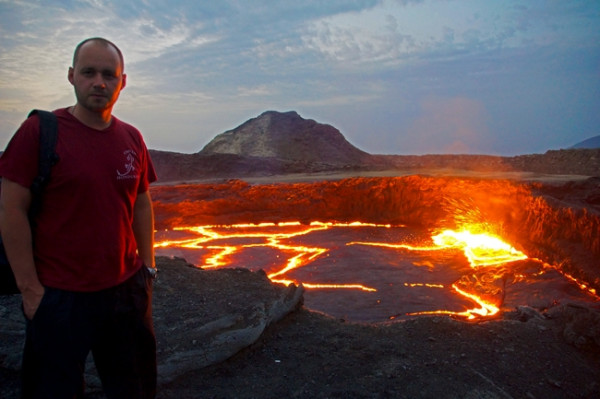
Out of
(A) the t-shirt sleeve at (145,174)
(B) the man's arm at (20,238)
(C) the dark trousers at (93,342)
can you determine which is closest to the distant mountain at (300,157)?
(A) the t-shirt sleeve at (145,174)

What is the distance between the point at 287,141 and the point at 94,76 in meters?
41.7

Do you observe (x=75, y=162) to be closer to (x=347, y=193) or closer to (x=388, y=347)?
(x=388, y=347)

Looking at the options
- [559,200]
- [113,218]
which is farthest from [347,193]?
[113,218]

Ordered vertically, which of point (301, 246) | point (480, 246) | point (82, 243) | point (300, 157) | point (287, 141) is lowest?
point (301, 246)

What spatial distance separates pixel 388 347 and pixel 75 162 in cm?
341

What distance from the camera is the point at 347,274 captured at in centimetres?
912

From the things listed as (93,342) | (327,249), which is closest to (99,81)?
(93,342)

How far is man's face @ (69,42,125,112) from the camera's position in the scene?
2365 mm

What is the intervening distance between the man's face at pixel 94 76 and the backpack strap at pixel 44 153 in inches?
7.8

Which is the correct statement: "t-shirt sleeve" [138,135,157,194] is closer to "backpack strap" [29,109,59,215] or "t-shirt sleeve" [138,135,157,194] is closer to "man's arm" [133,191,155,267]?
"man's arm" [133,191,155,267]

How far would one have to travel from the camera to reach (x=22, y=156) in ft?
6.96

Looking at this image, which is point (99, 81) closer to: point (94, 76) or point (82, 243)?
point (94, 76)

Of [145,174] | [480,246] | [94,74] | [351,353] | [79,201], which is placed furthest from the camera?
[480,246]

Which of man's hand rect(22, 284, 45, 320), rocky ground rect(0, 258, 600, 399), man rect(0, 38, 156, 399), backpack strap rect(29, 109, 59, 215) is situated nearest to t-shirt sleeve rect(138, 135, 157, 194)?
man rect(0, 38, 156, 399)
